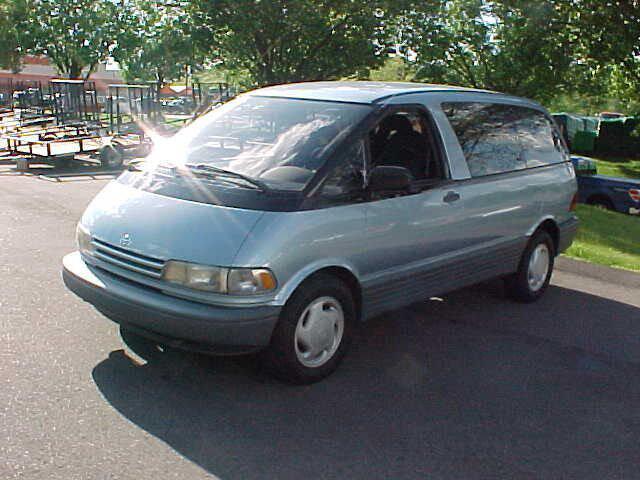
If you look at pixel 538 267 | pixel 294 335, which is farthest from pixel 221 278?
pixel 538 267

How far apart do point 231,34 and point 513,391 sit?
1841cm

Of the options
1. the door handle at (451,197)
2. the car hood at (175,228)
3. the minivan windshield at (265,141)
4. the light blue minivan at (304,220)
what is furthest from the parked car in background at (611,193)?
the car hood at (175,228)

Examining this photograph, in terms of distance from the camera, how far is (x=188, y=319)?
158 inches

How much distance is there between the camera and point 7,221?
30.3 feet

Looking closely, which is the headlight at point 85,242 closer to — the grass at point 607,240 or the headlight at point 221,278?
the headlight at point 221,278

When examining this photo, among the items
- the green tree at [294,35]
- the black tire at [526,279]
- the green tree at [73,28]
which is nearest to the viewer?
the black tire at [526,279]

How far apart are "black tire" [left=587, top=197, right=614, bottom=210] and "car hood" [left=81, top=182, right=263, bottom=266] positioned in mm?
13368

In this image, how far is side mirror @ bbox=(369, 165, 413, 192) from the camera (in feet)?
15.6

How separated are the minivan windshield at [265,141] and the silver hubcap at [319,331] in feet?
2.51

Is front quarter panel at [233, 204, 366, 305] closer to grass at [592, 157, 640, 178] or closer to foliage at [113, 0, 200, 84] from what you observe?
foliage at [113, 0, 200, 84]

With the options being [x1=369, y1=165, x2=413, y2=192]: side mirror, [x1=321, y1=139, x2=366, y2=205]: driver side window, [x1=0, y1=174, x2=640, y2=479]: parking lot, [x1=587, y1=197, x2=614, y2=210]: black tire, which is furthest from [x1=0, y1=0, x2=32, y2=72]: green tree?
[x1=369, y1=165, x2=413, y2=192]: side mirror

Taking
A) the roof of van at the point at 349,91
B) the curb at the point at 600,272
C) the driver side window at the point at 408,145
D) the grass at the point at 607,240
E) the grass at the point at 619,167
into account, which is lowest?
the grass at the point at 619,167

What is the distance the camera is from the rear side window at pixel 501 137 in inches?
224

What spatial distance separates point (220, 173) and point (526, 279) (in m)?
3.30
